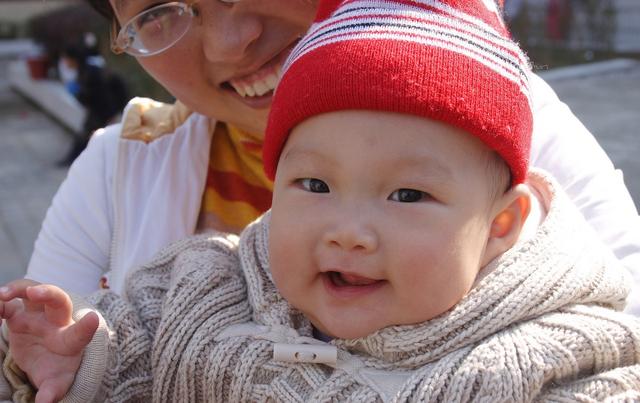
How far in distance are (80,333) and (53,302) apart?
8cm

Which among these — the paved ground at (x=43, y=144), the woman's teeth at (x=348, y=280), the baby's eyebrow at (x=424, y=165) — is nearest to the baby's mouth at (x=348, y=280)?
the woman's teeth at (x=348, y=280)

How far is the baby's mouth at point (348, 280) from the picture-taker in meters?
1.60

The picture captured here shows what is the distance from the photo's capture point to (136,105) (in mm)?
2605

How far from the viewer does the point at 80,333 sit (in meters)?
1.64

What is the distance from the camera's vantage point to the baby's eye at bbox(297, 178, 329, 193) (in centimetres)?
164

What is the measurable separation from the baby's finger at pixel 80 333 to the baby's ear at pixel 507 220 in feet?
2.58

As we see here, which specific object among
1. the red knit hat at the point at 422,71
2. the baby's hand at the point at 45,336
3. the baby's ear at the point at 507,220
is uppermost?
the red knit hat at the point at 422,71

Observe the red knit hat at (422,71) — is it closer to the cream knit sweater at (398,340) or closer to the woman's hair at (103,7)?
the cream knit sweater at (398,340)

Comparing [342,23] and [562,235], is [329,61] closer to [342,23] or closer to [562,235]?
[342,23]

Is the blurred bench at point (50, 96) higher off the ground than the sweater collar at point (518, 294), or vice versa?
the sweater collar at point (518, 294)

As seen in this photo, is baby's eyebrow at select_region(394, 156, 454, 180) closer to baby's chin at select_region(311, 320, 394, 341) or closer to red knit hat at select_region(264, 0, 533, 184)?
red knit hat at select_region(264, 0, 533, 184)

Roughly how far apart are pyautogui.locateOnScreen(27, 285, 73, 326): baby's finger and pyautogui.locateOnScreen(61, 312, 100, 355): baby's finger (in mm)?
30

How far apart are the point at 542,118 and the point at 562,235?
522mm

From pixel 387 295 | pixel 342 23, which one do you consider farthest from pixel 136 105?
pixel 387 295
